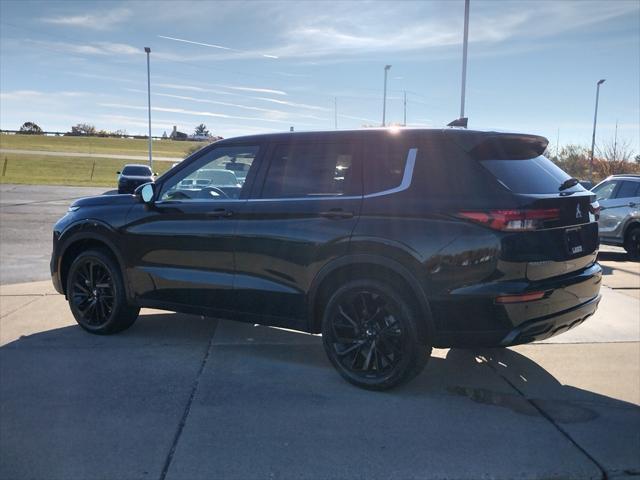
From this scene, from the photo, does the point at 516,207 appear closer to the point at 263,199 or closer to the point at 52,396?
the point at 263,199

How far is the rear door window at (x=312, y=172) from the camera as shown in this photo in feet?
14.1

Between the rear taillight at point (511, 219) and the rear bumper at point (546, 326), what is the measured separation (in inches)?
25.2

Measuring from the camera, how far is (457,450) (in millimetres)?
3369

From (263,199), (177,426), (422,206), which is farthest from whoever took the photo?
(263,199)

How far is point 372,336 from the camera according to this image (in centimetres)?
419

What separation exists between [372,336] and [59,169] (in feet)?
165

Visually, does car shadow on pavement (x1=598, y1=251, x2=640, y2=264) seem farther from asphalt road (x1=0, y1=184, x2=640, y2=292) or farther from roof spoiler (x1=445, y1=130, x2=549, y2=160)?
roof spoiler (x1=445, y1=130, x2=549, y2=160)

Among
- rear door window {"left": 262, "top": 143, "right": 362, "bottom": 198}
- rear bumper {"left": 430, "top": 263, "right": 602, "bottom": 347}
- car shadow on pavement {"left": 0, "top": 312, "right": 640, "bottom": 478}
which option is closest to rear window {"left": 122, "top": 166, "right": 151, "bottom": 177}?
car shadow on pavement {"left": 0, "top": 312, "right": 640, "bottom": 478}

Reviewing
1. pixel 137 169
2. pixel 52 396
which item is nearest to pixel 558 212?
pixel 52 396

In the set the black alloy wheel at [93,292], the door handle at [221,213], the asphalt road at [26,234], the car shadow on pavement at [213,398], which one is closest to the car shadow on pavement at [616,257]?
the car shadow on pavement at [213,398]

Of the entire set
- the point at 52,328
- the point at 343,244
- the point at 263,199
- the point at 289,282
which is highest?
the point at 263,199

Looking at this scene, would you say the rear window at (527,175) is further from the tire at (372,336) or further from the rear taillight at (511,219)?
the tire at (372,336)

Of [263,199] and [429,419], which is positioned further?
[263,199]

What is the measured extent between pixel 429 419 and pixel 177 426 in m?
1.63
